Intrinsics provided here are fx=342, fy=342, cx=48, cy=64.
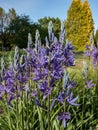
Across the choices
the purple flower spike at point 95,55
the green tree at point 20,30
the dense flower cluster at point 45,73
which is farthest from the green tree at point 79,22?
the dense flower cluster at point 45,73

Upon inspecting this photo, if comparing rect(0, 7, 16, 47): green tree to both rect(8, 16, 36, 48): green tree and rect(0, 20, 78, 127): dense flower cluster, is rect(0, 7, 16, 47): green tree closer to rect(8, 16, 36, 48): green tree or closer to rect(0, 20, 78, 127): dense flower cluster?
rect(8, 16, 36, 48): green tree

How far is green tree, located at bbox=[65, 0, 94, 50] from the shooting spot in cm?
3975

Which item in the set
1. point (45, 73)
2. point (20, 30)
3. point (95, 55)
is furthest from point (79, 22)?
point (45, 73)

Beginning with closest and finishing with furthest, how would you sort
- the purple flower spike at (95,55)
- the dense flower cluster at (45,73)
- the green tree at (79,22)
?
1. the dense flower cluster at (45,73)
2. the purple flower spike at (95,55)
3. the green tree at (79,22)

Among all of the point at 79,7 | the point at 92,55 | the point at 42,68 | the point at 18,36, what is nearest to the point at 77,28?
the point at 79,7

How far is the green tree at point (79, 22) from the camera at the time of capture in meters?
39.8

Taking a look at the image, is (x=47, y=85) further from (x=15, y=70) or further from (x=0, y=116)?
(x=0, y=116)

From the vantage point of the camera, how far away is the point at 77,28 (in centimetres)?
4125

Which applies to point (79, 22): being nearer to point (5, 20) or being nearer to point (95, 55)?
point (5, 20)

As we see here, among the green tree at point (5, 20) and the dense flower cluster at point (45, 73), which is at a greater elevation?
the green tree at point (5, 20)

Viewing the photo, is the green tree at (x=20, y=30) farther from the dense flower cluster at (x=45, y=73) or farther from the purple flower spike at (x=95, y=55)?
the dense flower cluster at (x=45, y=73)

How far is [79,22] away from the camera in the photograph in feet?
134

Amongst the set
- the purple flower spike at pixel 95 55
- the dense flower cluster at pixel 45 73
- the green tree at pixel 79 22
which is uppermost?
the green tree at pixel 79 22

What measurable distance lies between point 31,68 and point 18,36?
46.0 m
